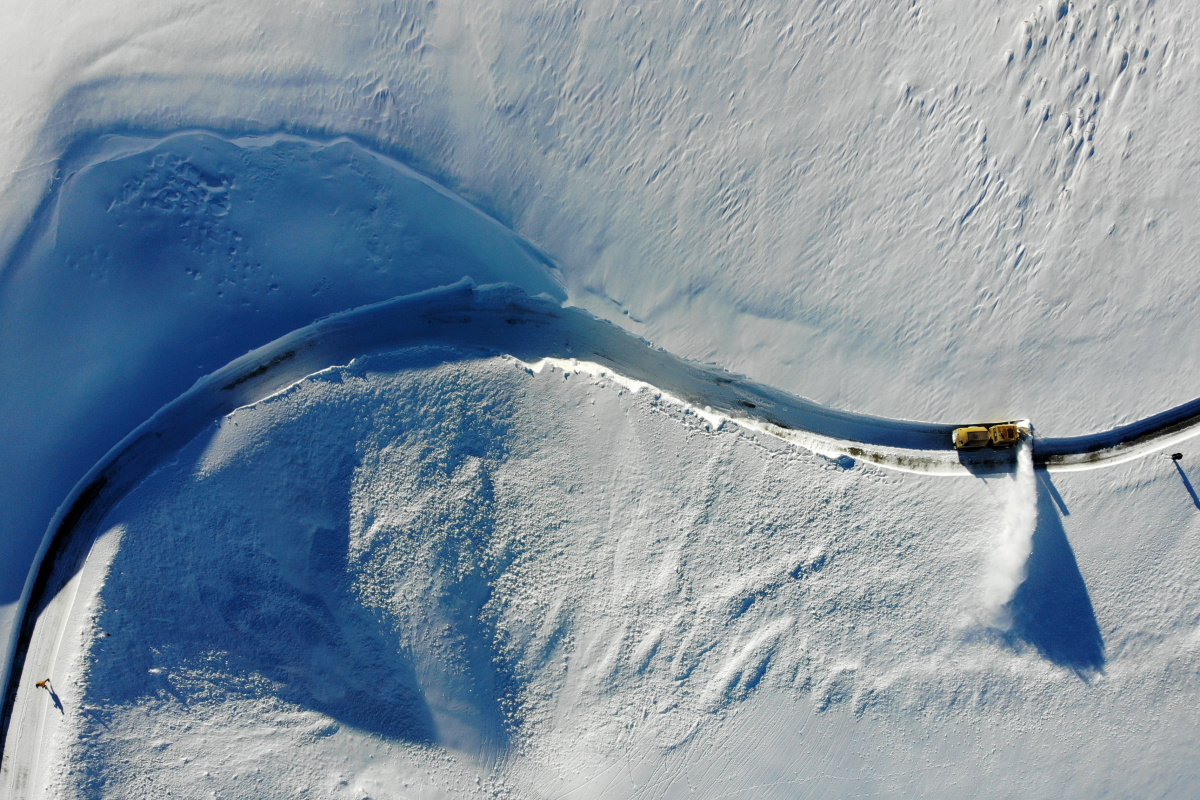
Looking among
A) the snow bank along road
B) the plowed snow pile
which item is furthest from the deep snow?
the snow bank along road

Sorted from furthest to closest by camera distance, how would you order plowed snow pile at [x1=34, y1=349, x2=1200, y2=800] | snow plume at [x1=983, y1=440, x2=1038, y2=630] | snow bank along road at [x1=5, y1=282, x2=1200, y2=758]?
snow bank along road at [x1=5, y1=282, x2=1200, y2=758] < plowed snow pile at [x1=34, y1=349, x2=1200, y2=800] < snow plume at [x1=983, y1=440, x2=1038, y2=630]

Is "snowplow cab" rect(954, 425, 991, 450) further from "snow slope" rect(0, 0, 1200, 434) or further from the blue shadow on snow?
the blue shadow on snow

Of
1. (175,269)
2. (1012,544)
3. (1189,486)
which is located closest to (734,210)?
(1012,544)

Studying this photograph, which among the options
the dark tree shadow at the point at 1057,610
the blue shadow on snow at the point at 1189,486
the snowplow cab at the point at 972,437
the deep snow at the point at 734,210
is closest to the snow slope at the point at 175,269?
the deep snow at the point at 734,210

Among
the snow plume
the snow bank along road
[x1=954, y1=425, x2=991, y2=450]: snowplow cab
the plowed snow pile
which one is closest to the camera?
the snow plume

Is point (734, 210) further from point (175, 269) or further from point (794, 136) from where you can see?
point (175, 269)

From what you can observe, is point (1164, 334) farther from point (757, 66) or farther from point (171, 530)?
point (171, 530)
